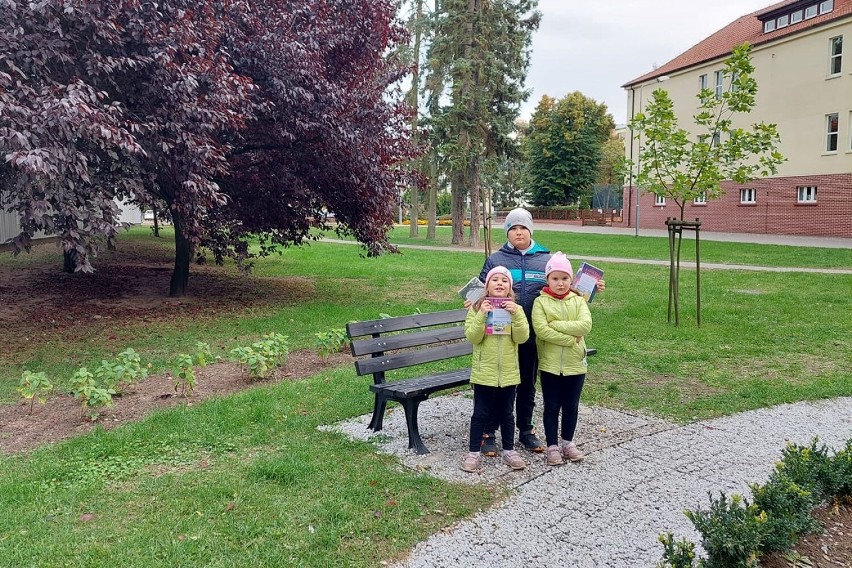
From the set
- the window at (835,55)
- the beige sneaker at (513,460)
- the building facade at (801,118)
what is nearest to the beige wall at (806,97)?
the building facade at (801,118)

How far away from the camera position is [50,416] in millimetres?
5977

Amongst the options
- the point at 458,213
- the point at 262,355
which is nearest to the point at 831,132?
the point at 458,213

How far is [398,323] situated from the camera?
564cm

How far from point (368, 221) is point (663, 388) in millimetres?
6944

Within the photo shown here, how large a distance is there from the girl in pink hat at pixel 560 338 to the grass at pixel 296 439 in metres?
0.86

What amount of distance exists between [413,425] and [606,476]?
1.37 metres

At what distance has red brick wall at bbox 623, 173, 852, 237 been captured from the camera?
28.8 meters

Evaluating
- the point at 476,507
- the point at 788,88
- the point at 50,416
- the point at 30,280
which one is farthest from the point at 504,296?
the point at 788,88

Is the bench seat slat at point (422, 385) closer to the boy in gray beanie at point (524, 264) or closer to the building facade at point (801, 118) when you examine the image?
the boy in gray beanie at point (524, 264)

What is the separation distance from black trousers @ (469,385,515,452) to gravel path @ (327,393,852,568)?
0.64 ft

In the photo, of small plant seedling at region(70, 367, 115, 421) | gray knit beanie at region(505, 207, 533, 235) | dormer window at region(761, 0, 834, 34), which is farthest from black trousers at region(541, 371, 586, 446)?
dormer window at region(761, 0, 834, 34)

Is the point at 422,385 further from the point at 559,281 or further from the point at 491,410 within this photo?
the point at 559,281

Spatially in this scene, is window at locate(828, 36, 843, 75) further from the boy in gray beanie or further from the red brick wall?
the boy in gray beanie

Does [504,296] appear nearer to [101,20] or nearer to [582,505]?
Result: [582,505]
